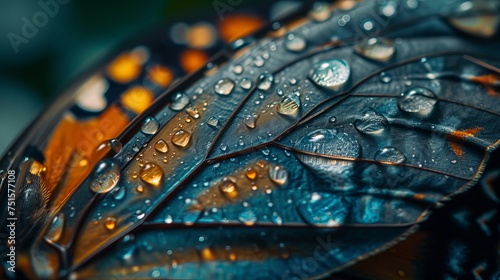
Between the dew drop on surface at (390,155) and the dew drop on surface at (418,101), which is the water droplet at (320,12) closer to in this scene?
the dew drop on surface at (418,101)

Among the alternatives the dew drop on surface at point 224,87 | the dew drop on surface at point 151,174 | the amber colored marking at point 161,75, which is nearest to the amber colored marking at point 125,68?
the amber colored marking at point 161,75

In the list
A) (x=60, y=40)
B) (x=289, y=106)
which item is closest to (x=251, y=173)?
(x=289, y=106)

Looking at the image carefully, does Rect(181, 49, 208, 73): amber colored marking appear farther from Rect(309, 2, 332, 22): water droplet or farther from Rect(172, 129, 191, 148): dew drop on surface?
Rect(172, 129, 191, 148): dew drop on surface

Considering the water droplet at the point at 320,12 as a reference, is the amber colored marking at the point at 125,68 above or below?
above

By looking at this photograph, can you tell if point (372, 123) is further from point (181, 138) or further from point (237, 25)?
point (237, 25)

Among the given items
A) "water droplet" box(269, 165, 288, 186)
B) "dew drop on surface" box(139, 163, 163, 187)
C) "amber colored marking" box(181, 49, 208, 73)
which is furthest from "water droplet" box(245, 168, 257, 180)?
"amber colored marking" box(181, 49, 208, 73)

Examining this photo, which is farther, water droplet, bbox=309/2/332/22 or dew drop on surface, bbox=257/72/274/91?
water droplet, bbox=309/2/332/22
